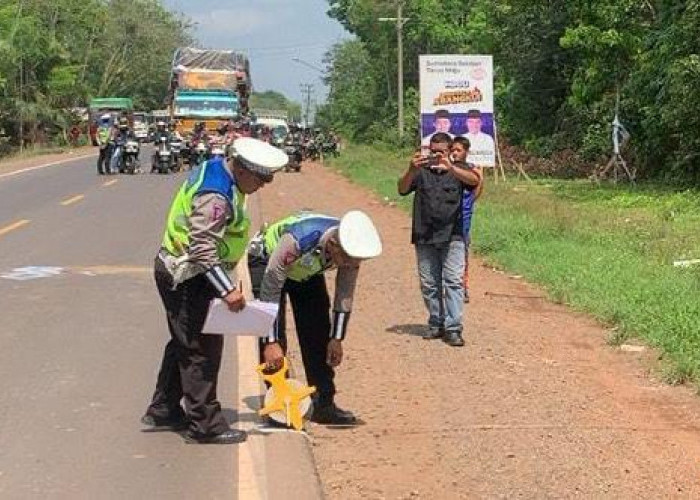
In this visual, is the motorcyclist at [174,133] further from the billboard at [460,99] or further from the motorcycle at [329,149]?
the billboard at [460,99]

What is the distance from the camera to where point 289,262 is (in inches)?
225

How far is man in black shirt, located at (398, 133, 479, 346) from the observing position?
848cm

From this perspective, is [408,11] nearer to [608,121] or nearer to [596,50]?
[608,121]

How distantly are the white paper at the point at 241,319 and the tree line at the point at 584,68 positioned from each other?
57.5ft

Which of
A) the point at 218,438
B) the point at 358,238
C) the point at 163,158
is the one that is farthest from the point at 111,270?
the point at 163,158

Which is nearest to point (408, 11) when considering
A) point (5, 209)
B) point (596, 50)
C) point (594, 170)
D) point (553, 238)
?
point (594, 170)

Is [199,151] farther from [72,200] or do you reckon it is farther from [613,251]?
[613,251]

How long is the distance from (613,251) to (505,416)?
7.50 meters

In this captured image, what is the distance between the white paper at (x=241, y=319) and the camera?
18.3 feet

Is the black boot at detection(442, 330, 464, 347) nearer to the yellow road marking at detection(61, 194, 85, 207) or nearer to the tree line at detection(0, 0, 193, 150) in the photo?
the yellow road marking at detection(61, 194, 85, 207)

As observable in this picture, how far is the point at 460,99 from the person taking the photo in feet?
59.5

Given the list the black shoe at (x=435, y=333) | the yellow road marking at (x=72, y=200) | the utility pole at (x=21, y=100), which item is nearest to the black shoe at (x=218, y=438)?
the black shoe at (x=435, y=333)

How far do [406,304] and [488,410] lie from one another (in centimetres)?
406

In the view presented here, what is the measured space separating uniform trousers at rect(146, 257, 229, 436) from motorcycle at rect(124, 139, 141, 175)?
27.1m
